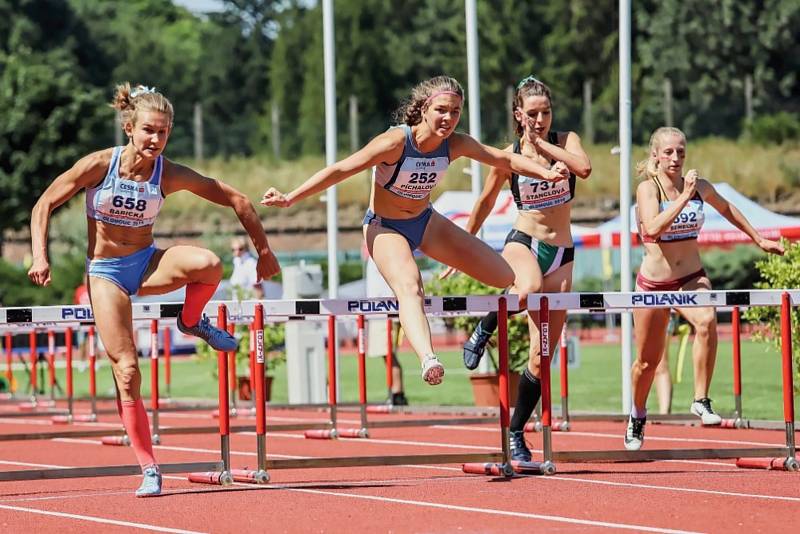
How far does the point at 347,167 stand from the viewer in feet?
30.0

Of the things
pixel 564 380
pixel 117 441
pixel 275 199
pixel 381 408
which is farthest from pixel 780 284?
pixel 275 199

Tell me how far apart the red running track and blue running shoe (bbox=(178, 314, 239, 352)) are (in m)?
0.83

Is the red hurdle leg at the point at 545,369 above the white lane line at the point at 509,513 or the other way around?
above

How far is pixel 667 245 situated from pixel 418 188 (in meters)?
2.73

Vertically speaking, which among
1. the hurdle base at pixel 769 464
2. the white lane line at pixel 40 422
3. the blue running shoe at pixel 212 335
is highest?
the blue running shoe at pixel 212 335

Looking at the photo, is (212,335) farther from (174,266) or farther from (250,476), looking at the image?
(250,476)

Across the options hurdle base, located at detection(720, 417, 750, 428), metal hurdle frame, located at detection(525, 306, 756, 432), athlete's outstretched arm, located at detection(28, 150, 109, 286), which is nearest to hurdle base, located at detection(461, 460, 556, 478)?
athlete's outstretched arm, located at detection(28, 150, 109, 286)

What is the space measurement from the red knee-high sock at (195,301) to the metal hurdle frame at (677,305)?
6.53 feet

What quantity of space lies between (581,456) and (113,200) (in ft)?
11.0

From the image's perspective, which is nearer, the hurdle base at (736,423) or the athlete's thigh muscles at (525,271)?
the athlete's thigh muscles at (525,271)

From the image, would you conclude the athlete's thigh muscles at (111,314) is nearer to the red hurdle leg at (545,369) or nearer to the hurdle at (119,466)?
the hurdle at (119,466)

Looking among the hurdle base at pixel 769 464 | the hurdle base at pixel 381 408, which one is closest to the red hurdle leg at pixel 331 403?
the hurdle base at pixel 381 408

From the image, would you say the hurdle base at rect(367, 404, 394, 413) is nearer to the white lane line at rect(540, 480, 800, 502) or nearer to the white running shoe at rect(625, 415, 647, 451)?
the white running shoe at rect(625, 415, 647, 451)

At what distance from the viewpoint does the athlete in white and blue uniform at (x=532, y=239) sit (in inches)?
398
